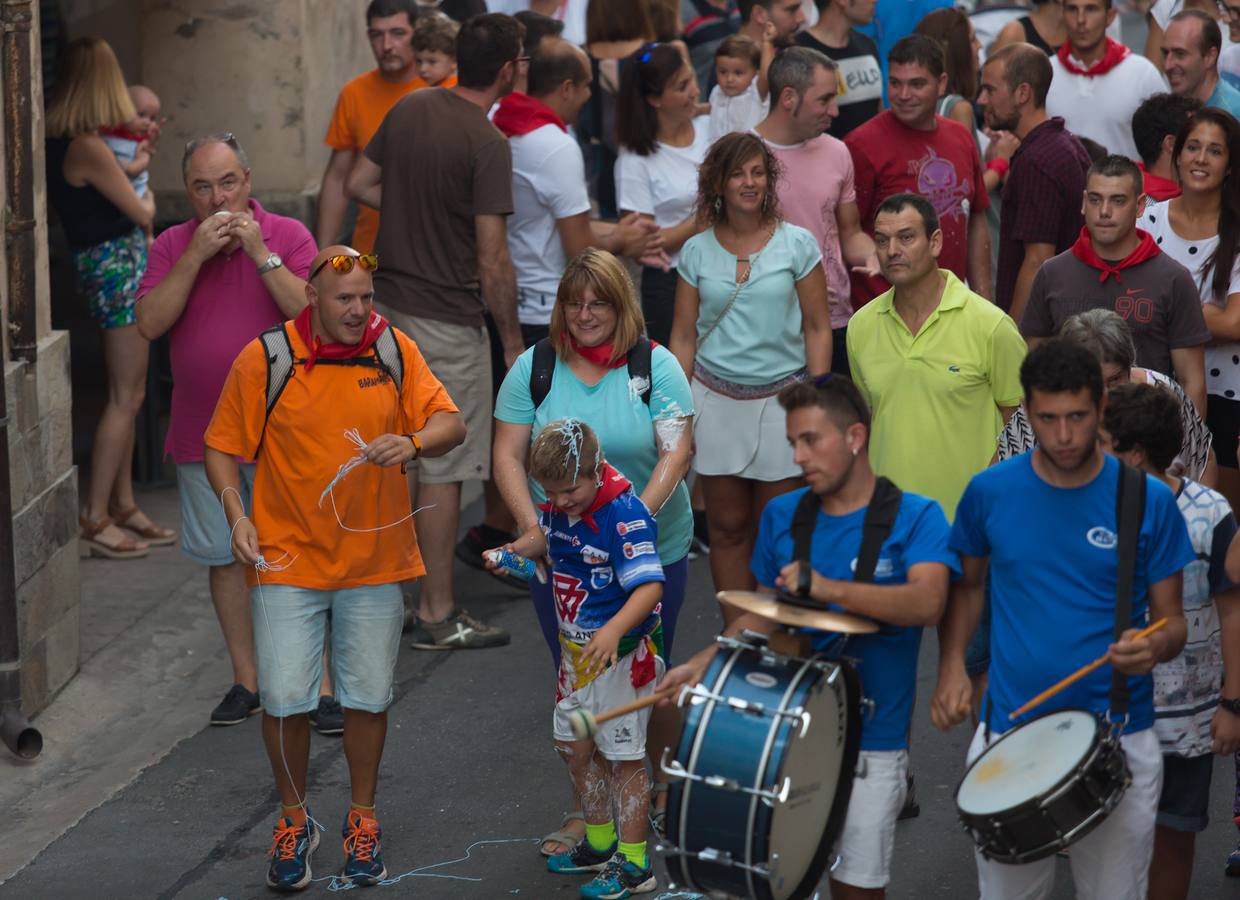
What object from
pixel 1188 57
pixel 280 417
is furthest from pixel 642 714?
pixel 1188 57

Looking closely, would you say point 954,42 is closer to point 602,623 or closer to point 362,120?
point 362,120

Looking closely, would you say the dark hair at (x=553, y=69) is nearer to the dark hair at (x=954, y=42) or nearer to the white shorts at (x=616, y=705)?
the dark hair at (x=954, y=42)

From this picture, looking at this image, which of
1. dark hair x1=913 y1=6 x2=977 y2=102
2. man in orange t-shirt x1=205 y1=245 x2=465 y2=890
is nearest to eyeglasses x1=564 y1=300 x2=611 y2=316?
man in orange t-shirt x1=205 y1=245 x2=465 y2=890

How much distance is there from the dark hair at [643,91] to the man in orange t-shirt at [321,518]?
10.1 ft

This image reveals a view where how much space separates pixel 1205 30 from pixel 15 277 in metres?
5.41

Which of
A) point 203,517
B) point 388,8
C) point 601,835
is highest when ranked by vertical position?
point 388,8

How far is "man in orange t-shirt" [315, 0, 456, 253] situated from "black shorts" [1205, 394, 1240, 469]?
381cm

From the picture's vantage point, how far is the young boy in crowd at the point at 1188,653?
15.6 ft

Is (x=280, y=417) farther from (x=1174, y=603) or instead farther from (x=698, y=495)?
(x=698, y=495)

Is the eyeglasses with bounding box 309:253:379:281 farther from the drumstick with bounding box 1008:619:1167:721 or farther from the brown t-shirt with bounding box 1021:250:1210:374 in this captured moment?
the brown t-shirt with bounding box 1021:250:1210:374

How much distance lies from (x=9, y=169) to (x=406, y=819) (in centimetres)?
271

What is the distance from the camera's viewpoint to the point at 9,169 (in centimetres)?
668

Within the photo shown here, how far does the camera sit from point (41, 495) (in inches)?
273

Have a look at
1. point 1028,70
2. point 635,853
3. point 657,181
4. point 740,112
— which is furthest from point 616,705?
point 740,112
